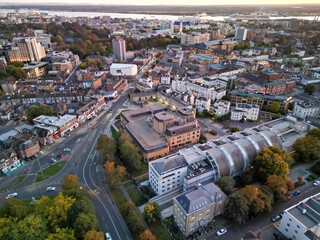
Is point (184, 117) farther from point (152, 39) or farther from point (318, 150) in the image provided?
point (152, 39)

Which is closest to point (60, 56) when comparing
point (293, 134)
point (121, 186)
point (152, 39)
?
point (152, 39)

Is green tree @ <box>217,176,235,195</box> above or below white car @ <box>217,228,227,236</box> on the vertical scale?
above

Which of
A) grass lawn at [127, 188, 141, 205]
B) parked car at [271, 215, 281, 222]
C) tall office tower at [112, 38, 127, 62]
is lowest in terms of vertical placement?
grass lawn at [127, 188, 141, 205]

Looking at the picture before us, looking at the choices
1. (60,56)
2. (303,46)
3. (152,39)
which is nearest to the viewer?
(60,56)

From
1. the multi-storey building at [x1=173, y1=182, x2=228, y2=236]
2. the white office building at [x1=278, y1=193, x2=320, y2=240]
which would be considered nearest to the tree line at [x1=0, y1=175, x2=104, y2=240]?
the multi-storey building at [x1=173, y1=182, x2=228, y2=236]

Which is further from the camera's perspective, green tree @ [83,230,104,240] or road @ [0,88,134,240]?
road @ [0,88,134,240]

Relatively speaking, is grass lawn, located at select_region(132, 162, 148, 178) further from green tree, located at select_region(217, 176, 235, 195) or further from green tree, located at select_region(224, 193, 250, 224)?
green tree, located at select_region(224, 193, 250, 224)
